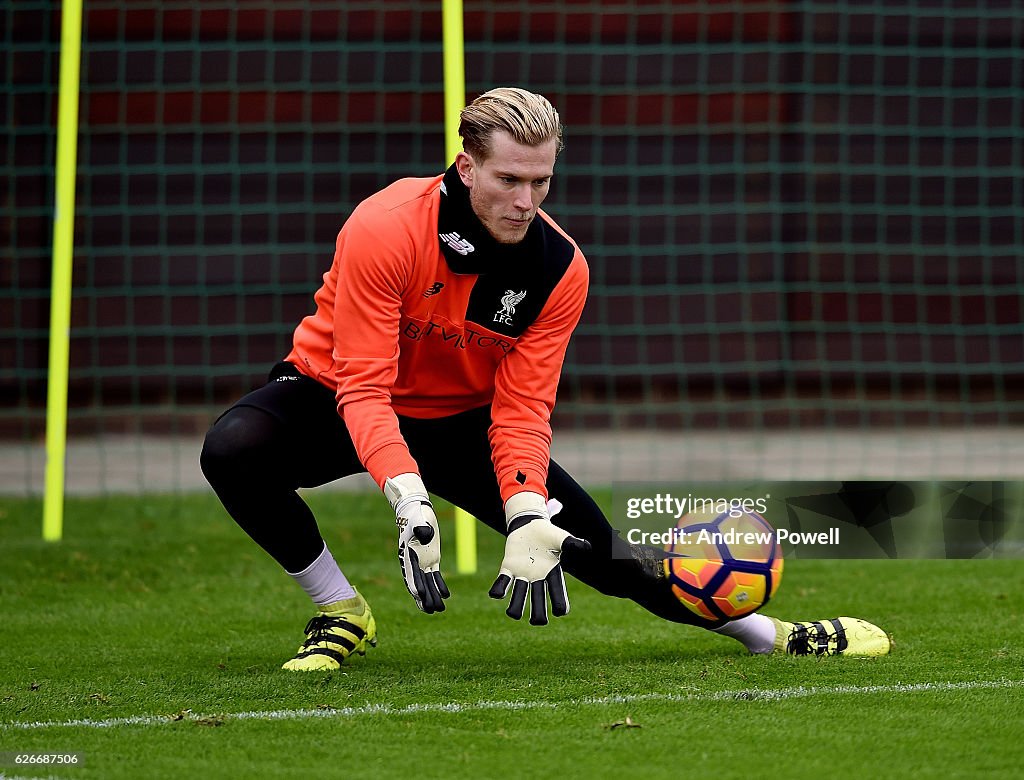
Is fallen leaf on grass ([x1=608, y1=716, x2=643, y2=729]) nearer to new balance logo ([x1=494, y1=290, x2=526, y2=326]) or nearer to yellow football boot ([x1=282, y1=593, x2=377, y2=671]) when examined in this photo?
yellow football boot ([x1=282, y1=593, x2=377, y2=671])

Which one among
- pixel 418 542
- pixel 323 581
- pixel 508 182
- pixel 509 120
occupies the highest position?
pixel 509 120

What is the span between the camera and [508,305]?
148 inches

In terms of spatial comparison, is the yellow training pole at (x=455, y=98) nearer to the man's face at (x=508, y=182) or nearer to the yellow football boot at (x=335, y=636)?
the yellow football boot at (x=335, y=636)

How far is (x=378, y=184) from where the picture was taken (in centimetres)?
1004

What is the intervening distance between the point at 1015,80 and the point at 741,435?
315cm

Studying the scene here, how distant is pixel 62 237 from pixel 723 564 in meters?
3.36

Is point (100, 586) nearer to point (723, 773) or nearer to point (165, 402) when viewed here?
point (723, 773)

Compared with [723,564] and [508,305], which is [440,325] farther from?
[723,564]


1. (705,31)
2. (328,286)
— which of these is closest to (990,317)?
(705,31)

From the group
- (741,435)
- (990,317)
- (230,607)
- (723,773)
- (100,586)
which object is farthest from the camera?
(990,317)

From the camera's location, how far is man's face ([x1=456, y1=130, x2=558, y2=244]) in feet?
11.2

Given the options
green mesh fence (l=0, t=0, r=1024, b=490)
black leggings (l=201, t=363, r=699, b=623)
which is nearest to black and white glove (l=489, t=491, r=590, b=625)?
black leggings (l=201, t=363, r=699, b=623)

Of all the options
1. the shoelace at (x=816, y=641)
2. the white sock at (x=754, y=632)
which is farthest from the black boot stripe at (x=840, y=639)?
→ the white sock at (x=754, y=632)

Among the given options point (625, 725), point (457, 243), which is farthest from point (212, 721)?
point (457, 243)
